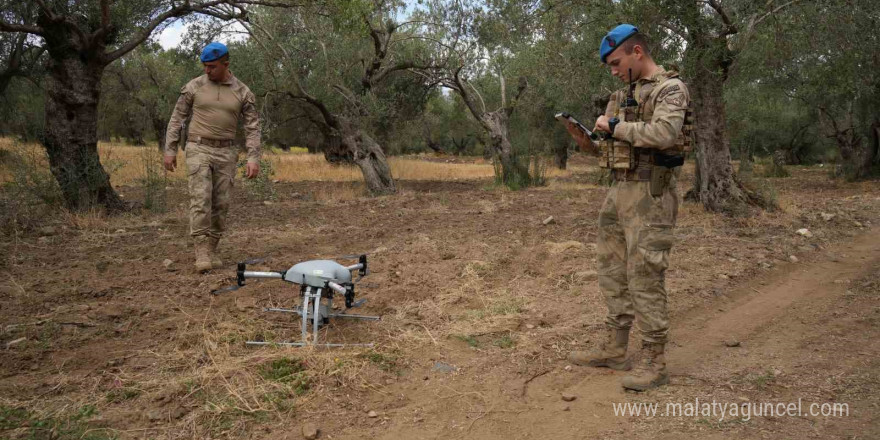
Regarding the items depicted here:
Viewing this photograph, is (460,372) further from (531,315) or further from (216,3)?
(216,3)

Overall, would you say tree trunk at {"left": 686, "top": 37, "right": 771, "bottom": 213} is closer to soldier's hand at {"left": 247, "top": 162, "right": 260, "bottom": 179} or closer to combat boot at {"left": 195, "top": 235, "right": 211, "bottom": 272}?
soldier's hand at {"left": 247, "top": 162, "right": 260, "bottom": 179}

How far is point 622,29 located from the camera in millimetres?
3486

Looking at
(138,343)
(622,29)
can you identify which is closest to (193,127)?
(138,343)

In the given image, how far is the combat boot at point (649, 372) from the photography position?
3.37 meters

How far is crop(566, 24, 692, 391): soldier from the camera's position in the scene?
3340mm

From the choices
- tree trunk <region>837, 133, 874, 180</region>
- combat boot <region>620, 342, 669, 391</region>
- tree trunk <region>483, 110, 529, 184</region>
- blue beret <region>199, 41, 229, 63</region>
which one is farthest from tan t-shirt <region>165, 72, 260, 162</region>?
tree trunk <region>837, 133, 874, 180</region>

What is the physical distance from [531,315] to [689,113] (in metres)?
2.02

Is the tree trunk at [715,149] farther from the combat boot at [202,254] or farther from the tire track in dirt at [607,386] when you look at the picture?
the combat boot at [202,254]

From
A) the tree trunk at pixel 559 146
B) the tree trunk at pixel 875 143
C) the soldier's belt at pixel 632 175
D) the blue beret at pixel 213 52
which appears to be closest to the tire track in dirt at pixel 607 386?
the soldier's belt at pixel 632 175

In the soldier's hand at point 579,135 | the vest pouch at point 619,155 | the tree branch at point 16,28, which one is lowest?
the vest pouch at point 619,155

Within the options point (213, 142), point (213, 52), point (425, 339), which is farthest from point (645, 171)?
point (213, 142)

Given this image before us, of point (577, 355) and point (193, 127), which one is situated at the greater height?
point (193, 127)

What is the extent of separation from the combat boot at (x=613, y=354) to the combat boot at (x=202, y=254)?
149 inches

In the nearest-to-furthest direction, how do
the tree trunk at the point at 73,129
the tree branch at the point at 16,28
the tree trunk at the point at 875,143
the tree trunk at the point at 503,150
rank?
the tree branch at the point at 16,28
the tree trunk at the point at 73,129
the tree trunk at the point at 503,150
the tree trunk at the point at 875,143
